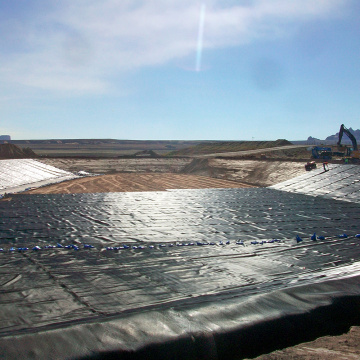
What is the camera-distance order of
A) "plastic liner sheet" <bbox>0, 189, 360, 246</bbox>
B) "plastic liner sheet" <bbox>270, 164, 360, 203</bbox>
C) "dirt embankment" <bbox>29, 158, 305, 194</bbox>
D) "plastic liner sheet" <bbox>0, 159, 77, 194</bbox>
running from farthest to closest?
"dirt embankment" <bbox>29, 158, 305, 194</bbox>, "plastic liner sheet" <bbox>0, 159, 77, 194</bbox>, "plastic liner sheet" <bbox>270, 164, 360, 203</bbox>, "plastic liner sheet" <bbox>0, 189, 360, 246</bbox>

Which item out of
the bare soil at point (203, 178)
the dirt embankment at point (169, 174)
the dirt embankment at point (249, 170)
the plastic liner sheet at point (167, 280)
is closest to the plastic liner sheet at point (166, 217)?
the plastic liner sheet at point (167, 280)

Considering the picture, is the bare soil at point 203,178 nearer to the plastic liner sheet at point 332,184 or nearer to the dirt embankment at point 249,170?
the dirt embankment at point 249,170

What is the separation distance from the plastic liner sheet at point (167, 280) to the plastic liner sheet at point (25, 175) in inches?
419

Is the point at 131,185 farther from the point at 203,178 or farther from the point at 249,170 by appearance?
the point at 249,170

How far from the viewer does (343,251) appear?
23.8 feet

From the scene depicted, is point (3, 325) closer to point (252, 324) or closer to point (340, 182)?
point (252, 324)

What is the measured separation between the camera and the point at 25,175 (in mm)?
24422

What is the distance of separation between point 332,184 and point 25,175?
18470 mm

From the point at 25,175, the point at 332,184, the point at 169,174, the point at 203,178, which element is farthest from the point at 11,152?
the point at 332,184

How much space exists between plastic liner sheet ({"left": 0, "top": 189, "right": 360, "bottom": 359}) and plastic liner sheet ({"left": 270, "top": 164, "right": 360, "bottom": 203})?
4.86m

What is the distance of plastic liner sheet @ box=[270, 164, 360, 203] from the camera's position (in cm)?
1539

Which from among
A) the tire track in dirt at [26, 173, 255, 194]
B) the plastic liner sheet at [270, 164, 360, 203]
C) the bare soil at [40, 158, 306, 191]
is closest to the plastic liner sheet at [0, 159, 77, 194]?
the tire track in dirt at [26, 173, 255, 194]

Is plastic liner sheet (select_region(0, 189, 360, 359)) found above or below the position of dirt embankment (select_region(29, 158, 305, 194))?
below

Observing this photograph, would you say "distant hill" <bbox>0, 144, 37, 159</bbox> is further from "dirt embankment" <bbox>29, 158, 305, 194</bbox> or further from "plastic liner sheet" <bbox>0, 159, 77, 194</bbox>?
"plastic liner sheet" <bbox>0, 159, 77, 194</bbox>
